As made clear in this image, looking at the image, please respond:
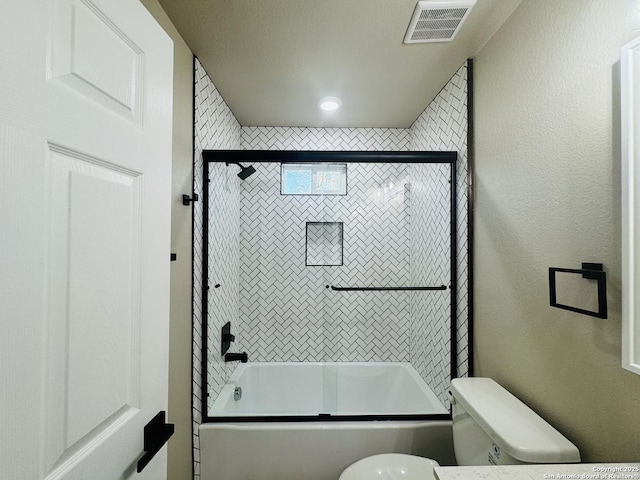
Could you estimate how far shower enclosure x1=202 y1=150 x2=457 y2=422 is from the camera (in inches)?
99.1

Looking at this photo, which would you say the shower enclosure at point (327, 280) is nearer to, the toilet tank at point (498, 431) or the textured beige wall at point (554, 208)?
the textured beige wall at point (554, 208)

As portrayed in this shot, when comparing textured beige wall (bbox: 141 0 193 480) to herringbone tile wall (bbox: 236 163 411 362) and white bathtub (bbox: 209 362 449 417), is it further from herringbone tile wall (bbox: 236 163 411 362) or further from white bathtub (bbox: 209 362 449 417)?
herringbone tile wall (bbox: 236 163 411 362)

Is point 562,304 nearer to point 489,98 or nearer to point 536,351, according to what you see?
point 536,351

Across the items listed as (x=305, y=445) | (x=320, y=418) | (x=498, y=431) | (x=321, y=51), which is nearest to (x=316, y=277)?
(x=320, y=418)

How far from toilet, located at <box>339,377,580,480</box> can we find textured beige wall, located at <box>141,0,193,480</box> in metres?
0.88

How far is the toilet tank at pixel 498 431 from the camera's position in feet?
3.51

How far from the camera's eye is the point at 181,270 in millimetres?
1711

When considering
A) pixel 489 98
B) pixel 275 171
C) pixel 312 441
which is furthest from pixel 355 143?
pixel 312 441

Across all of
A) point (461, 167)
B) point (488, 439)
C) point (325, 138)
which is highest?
point (325, 138)

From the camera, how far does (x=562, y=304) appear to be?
3.90ft

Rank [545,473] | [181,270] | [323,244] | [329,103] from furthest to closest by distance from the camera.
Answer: [323,244]
[329,103]
[181,270]
[545,473]

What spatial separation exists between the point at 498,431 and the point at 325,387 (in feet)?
5.00

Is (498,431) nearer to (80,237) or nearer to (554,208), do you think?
(554,208)

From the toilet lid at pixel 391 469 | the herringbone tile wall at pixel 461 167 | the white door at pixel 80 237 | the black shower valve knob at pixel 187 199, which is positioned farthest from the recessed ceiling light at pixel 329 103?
the toilet lid at pixel 391 469
